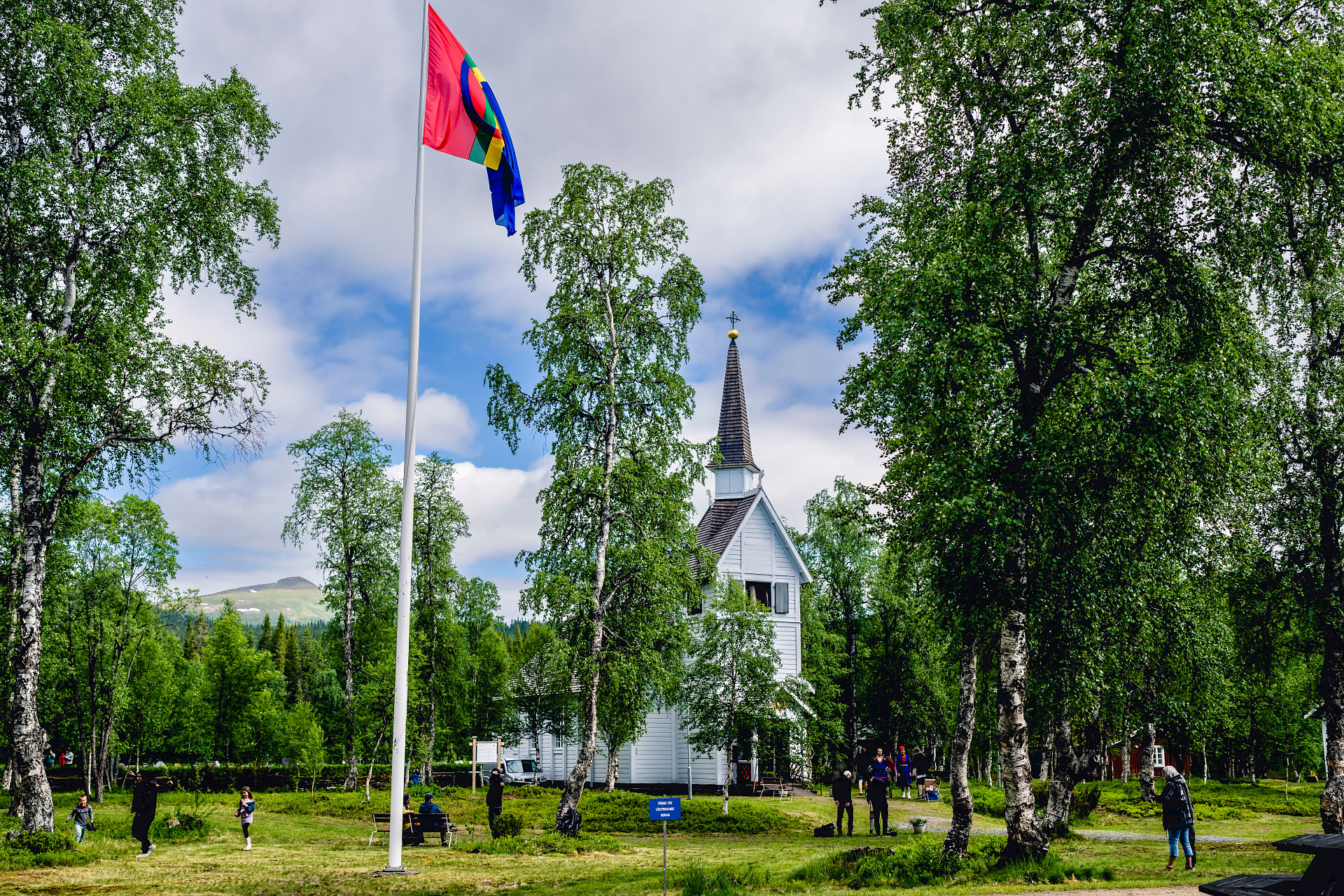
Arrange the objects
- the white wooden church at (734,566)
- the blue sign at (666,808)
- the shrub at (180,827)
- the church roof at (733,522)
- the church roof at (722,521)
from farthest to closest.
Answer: the church roof at (733,522) → the church roof at (722,521) → the white wooden church at (734,566) → the shrub at (180,827) → the blue sign at (666,808)

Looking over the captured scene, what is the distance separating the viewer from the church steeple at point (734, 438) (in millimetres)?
42125

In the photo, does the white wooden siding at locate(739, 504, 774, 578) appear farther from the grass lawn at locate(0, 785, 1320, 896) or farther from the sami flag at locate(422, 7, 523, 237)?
the sami flag at locate(422, 7, 523, 237)

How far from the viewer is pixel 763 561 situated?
40156mm

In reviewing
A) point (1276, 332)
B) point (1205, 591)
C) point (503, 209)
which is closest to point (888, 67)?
point (503, 209)

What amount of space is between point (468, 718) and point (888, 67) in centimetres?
4571

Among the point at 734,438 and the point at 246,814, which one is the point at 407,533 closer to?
the point at 246,814

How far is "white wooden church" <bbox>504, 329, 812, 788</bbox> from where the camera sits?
3766 centimetres

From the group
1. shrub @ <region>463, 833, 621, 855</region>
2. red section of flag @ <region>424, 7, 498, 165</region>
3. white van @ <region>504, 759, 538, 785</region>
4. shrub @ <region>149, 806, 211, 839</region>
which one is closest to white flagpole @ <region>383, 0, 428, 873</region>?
red section of flag @ <region>424, 7, 498, 165</region>

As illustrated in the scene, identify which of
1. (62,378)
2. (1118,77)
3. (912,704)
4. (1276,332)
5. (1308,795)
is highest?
(1118,77)

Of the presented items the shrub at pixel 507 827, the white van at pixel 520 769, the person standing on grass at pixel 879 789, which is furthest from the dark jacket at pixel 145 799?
the white van at pixel 520 769

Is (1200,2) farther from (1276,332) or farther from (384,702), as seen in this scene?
(384,702)

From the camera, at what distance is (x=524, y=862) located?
17094 mm

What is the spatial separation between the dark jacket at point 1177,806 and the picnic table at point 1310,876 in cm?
709

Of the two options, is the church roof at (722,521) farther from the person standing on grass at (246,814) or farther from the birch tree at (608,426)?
the person standing on grass at (246,814)
